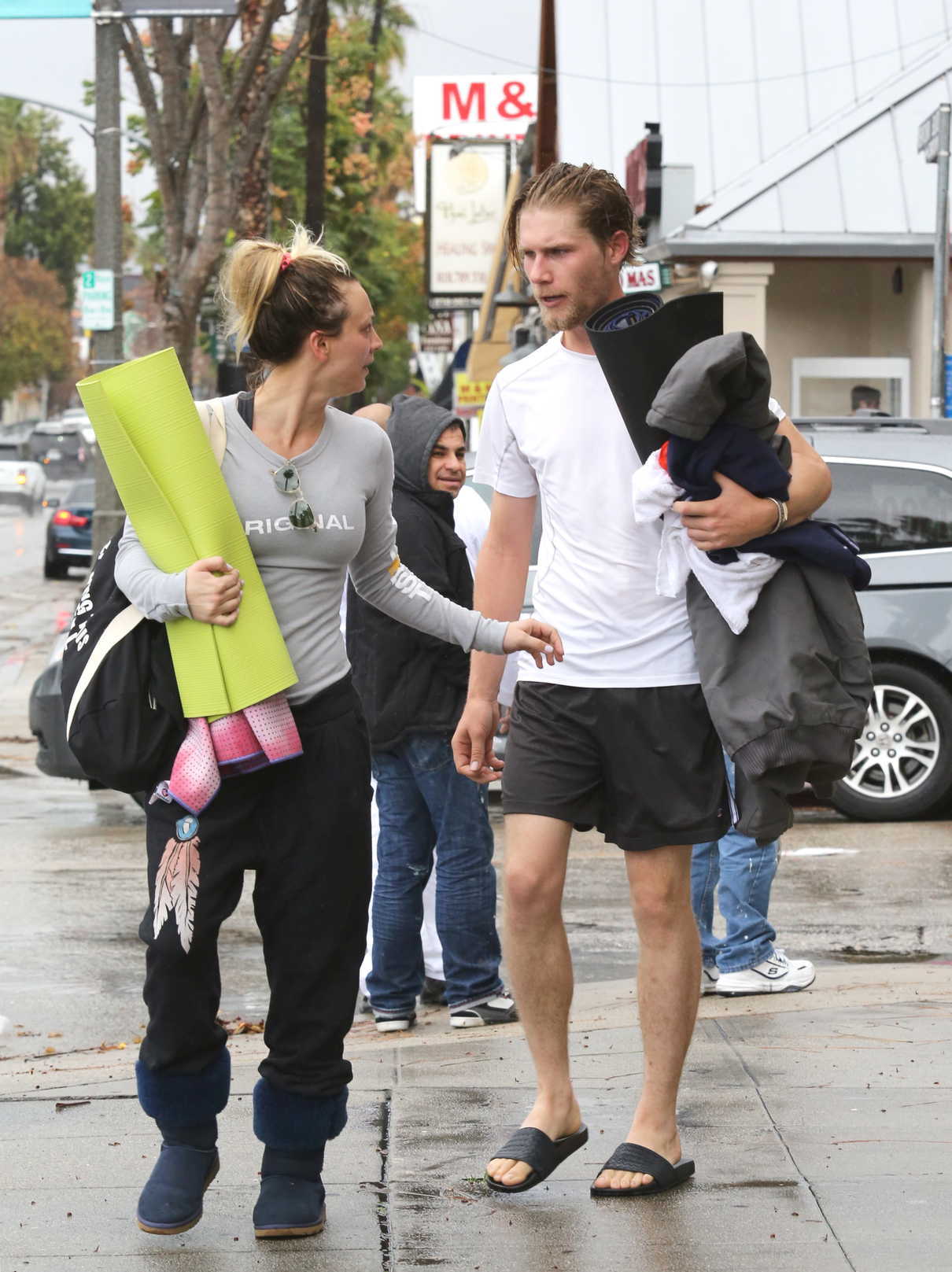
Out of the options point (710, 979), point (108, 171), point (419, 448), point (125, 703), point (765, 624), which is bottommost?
point (710, 979)

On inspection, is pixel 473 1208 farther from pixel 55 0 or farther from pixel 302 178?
pixel 302 178

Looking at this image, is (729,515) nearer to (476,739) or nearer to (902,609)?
(476,739)

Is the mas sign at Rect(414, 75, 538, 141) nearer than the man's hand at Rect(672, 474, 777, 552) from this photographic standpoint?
No

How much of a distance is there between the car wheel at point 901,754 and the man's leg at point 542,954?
6.00 metres

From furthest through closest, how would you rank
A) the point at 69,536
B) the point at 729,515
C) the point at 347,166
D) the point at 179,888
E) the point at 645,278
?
1. the point at 347,166
2. the point at 69,536
3. the point at 645,278
4. the point at 729,515
5. the point at 179,888

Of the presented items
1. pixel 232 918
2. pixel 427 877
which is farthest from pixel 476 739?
pixel 232 918

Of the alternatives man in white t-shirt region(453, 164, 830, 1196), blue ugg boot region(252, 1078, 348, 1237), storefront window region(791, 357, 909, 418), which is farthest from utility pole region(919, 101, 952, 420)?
blue ugg boot region(252, 1078, 348, 1237)

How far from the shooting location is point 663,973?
3951 mm

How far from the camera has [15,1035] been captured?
5848 millimetres

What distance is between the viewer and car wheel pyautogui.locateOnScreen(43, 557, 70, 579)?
97.3ft

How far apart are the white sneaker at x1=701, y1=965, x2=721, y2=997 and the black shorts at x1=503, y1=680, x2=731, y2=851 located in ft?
6.97

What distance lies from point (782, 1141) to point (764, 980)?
1.79 metres

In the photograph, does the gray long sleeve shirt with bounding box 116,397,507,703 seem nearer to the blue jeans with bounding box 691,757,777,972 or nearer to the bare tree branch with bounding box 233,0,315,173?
the blue jeans with bounding box 691,757,777,972

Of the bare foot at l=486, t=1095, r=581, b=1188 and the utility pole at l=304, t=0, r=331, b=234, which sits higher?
the utility pole at l=304, t=0, r=331, b=234
